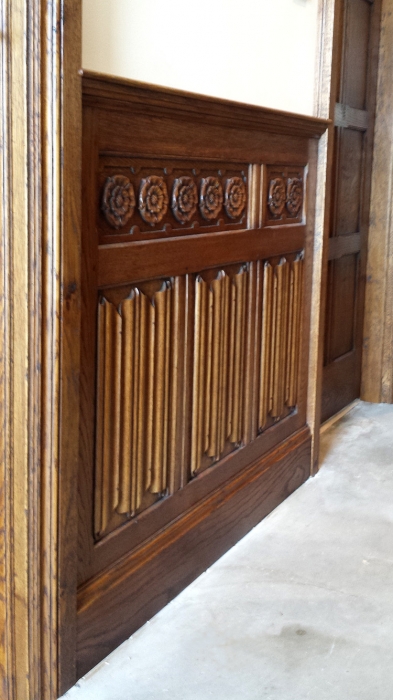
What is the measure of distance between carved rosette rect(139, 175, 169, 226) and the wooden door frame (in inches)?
11.5

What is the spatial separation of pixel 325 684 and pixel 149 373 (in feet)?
2.48

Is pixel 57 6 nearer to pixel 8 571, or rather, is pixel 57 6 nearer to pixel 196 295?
pixel 196 295

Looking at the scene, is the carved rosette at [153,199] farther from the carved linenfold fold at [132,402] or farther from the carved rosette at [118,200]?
the carved linenfold fold at [132,402]

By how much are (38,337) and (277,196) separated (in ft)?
3.99

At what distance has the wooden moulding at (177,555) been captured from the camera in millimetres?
1661

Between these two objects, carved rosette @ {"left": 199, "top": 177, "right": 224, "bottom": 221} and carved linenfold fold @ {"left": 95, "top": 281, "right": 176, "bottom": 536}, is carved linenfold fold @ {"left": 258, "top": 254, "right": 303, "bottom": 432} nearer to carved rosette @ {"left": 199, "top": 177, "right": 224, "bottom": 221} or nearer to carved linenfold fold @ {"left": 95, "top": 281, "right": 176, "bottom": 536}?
carved rosette @ {"left": 199, "top": 177, "right": 224, "bottom": 221}

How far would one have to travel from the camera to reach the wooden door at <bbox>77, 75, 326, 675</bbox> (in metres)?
1.61

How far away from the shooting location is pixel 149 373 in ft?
5.88

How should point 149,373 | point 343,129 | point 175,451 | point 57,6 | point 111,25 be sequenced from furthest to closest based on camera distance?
point 343,129, point 175,451, point 149,373, point 111,25, point 57,6

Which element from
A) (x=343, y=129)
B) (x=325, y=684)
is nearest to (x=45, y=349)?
(x=325, y=684)

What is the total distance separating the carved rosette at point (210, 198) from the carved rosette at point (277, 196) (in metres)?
0.34

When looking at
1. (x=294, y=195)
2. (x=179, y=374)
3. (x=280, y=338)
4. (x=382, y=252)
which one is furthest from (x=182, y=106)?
(x=382, y=252)

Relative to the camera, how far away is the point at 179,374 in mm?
1929

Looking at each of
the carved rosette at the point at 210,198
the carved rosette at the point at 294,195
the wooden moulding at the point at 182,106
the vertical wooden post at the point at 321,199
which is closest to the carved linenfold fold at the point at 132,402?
the carved rosette at the point at 210,198
